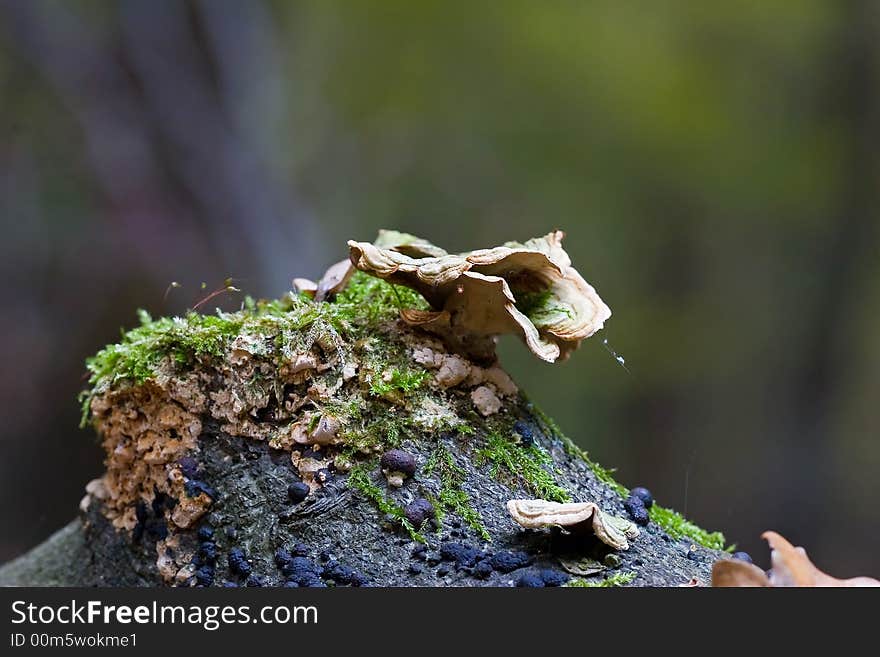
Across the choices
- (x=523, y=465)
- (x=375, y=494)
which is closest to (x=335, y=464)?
(x=375, y=494)

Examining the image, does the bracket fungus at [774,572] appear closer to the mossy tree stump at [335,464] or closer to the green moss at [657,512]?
the mossy tree stump at [335,464]

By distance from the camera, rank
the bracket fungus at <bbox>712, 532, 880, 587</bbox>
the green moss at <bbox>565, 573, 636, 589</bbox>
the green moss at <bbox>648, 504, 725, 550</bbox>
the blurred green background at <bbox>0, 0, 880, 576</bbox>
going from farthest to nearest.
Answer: the blurred green background at <bbox>0, 0, 880, 576</bbox> → the green moss at <bbox>648, 504, 725, 550</bbox> → the green moss at <bbox>565, 573, 636, 589</bbox> → the bracket fungus at <bbox>712, 532, 880, 587</bbox>

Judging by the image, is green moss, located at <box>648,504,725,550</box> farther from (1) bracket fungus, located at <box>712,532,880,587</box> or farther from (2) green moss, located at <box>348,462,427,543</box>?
(2) green moss, located at <box>348,462,427,543</box>

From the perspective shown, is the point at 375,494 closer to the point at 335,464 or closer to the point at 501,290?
the point at 335,464

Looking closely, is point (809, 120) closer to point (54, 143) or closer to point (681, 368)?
point (681, 368)

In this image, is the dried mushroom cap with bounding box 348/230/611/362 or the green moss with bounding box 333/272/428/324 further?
the green moss with bounding box 333/272/428/324

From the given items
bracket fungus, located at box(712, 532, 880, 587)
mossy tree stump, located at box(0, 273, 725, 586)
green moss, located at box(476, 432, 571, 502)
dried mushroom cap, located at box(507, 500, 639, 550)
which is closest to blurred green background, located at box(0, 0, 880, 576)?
mossy tree stump, located at box(0, 273, 725, 586)

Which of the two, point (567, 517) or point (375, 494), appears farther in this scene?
point (375, 494)
